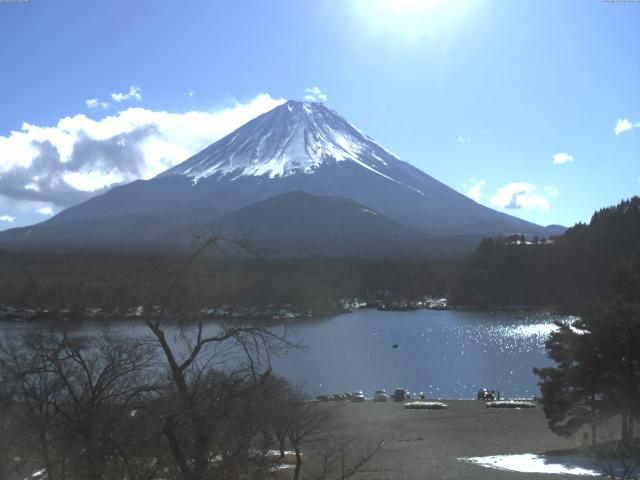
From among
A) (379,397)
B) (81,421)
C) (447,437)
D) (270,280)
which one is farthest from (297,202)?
(81,421)

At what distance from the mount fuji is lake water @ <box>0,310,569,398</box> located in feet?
120

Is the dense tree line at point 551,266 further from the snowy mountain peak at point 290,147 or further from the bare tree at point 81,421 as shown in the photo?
the snowy mountain peak at point 290,147

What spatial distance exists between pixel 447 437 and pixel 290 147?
114042 mm

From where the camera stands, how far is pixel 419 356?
29.5 metres

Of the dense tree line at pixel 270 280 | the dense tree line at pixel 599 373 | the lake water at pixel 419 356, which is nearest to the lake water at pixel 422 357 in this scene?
the lake water at pixel 419 356

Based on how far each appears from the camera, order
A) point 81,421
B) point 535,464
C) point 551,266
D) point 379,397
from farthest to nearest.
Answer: point 551,266 < point 379,397 < point 535,464 < point 81,421

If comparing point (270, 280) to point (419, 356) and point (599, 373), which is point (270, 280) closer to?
point (419, 356)

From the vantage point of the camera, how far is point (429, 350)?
31.2 meters

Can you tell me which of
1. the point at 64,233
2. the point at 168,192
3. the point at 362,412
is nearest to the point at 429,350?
the point at 362,412

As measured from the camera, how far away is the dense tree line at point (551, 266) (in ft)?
174

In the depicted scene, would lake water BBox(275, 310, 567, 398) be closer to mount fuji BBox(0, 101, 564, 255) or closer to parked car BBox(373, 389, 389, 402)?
parked car BBox(373, 389, 389, 402)

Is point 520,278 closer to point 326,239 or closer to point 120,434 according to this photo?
point 326,239

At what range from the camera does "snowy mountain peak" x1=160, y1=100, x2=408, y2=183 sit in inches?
4808

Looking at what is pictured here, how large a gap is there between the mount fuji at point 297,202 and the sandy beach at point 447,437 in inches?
2197
